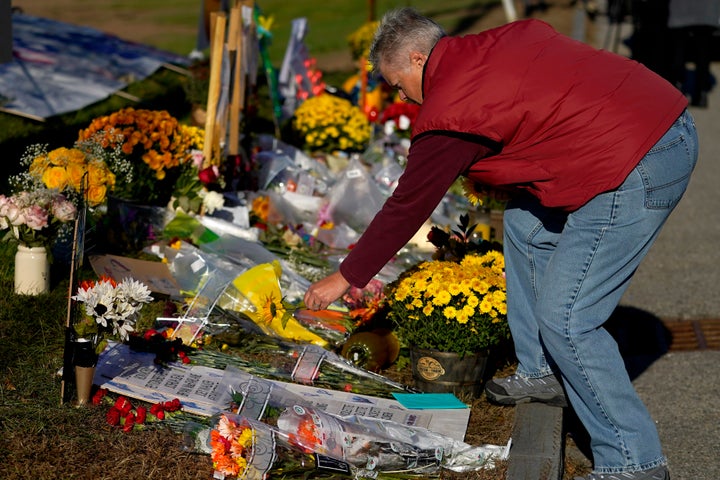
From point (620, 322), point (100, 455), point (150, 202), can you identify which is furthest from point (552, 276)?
point (150, 202)

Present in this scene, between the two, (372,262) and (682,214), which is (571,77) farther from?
(682,214)

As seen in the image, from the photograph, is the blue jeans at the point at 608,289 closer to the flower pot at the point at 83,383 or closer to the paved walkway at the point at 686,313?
the paved walkway at the point at 686,313

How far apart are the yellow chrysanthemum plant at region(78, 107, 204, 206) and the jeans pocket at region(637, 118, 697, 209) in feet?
9.74

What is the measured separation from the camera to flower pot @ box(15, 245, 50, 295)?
4625 millimetres

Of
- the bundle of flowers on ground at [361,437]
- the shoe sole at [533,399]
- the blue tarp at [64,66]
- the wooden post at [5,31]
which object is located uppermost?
the wooden post at [5,31]

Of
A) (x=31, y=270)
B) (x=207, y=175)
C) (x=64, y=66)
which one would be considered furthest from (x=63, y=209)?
(x=64, y=66)

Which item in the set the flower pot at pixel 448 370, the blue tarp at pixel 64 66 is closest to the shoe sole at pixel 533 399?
the flower pot at pixel 448 370

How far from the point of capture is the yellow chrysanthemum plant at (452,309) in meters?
3.98

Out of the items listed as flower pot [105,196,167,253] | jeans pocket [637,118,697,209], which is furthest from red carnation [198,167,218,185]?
jeans pocket [637,118,697,209]

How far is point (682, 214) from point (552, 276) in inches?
Answer: 205

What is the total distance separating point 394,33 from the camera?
3213mm

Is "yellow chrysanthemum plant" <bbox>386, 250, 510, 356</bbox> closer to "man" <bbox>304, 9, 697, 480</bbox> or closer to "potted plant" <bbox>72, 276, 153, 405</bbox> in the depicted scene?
"man" <bbox>304, 9, 697, 480</bbox>

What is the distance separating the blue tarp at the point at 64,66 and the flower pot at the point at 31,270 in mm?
3167

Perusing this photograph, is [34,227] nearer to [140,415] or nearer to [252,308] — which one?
[252,308]
